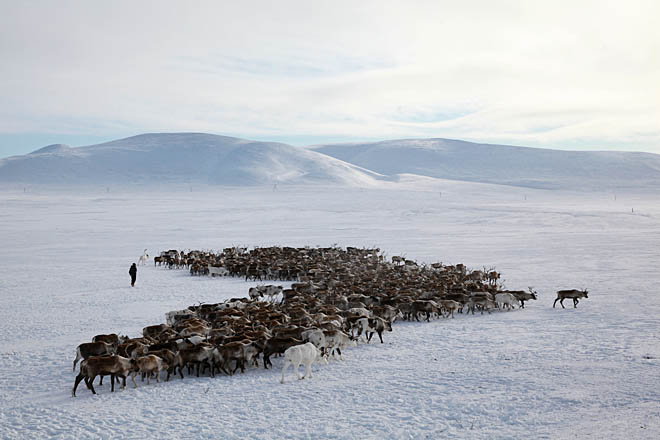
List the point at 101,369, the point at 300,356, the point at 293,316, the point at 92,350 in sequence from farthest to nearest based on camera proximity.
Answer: the point at 293,316 < the point at 92,350 < the point at 300,356 < the point at 101,369

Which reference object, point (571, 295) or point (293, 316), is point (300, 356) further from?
point (571, 295)

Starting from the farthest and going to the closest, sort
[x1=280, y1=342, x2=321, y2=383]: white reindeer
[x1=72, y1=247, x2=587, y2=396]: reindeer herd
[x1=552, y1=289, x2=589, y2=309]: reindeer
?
[x1=552, y1=289, x2=589, y2=309]: reindeer → [x1=72, y1=247, x2=587, y2=396]: reindeer herd → [x1=280, y1=342, x2=321, y2=383]: white reindeer

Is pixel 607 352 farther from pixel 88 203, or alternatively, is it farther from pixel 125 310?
pixel 88 203

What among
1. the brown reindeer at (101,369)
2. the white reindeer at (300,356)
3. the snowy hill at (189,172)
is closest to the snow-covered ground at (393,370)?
the brown reindeer at (101,369)

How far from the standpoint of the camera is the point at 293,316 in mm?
16203

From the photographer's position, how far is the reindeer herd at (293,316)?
Result: 1167 centimetres

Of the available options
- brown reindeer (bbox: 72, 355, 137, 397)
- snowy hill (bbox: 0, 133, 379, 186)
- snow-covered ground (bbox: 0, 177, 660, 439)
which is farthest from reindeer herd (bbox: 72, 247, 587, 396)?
snowy hill (bbox: 0, 133, 379, 186)

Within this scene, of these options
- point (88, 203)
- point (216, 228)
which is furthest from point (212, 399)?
Result: point (88, 203)

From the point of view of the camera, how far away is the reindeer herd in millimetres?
11672

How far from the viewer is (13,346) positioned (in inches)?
554

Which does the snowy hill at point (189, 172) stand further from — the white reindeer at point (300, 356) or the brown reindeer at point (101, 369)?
the brown reindeer at point (101, 369)

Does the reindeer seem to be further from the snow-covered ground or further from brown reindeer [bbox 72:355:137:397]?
brown reindeer [bbox 72:355:137:397]

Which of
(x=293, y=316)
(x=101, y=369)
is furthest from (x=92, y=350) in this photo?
(x=293, y=316)

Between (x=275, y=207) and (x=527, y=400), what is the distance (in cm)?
7926
